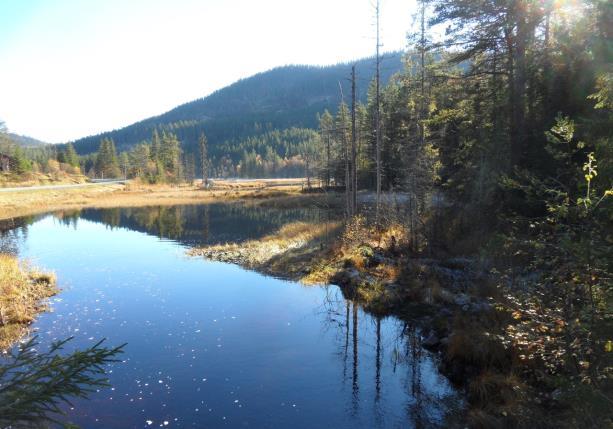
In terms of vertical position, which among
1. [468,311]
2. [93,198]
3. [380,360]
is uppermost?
[93,198]

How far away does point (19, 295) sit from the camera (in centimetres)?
1614

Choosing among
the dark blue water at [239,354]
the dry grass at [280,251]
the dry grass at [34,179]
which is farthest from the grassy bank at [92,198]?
the dark blue water at [239,354]

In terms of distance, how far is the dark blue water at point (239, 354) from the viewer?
892 cm

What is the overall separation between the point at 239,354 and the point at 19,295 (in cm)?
1046

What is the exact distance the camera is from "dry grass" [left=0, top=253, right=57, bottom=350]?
1334 centimetres

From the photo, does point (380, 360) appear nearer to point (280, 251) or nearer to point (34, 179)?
point (280, 251)

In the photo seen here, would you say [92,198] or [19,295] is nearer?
[19,295]

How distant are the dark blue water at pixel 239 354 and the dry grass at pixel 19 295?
656 millimetres

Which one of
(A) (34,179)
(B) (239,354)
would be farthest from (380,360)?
(A) (34,179)

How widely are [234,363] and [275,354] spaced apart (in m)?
1.26

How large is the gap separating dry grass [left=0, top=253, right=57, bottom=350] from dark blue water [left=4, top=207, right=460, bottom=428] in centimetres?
66

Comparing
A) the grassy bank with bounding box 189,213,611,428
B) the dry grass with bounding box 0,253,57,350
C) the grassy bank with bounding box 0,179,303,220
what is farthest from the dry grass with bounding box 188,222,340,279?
the grassy bank with bounding box 0,179,303,220

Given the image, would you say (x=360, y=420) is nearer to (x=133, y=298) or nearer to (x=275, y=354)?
(x=275, y=354)

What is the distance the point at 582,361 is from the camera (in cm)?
555
